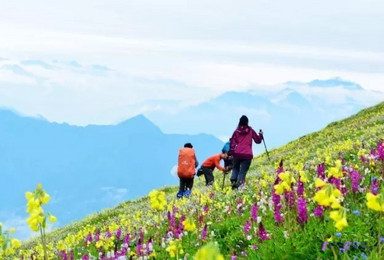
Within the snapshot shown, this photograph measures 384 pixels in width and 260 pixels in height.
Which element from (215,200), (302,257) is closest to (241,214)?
(215,200)

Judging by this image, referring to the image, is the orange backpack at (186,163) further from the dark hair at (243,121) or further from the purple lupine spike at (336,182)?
the purple lupine spike at (336,182)

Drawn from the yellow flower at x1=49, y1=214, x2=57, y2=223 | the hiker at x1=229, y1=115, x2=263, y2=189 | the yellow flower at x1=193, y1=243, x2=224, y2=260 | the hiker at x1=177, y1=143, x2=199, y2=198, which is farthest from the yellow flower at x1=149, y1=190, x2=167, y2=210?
the hiker at x1=177, y1=143, x2=199, y2=198

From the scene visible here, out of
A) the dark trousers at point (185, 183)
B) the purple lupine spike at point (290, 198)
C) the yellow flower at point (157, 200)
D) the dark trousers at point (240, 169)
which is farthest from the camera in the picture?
the dark trousers at point (185, 183)

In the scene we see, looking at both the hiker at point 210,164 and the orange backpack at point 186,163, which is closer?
the orange backpack at point 186,163

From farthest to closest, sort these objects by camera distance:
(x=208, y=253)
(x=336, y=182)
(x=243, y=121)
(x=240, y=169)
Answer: (x=240, y=169) → (x=243, y=121) → (x=336, y=182) → (x=208, y=253)

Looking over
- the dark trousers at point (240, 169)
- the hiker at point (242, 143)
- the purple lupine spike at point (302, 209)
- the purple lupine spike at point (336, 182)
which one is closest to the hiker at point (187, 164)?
the dark trousers at point (240, 169)

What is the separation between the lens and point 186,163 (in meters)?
24.9

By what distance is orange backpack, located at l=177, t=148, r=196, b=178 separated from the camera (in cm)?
2464

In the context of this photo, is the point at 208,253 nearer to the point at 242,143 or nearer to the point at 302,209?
the point at 302,209

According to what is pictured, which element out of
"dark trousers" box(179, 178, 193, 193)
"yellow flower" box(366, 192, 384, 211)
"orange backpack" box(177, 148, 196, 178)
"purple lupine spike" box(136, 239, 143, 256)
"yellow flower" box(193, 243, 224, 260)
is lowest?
"yellow flower" box(193, 243, 224, 260)

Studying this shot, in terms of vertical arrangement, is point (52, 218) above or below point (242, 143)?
below

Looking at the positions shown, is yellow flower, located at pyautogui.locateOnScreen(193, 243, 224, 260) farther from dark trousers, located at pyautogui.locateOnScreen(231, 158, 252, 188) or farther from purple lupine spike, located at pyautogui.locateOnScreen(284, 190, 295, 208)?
dark trousers, located at pyautogui.locateOnScreen(231, 158, 252, 188)

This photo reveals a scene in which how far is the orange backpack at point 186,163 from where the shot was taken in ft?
80.8

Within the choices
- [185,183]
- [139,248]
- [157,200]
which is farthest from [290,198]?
[185,183]
